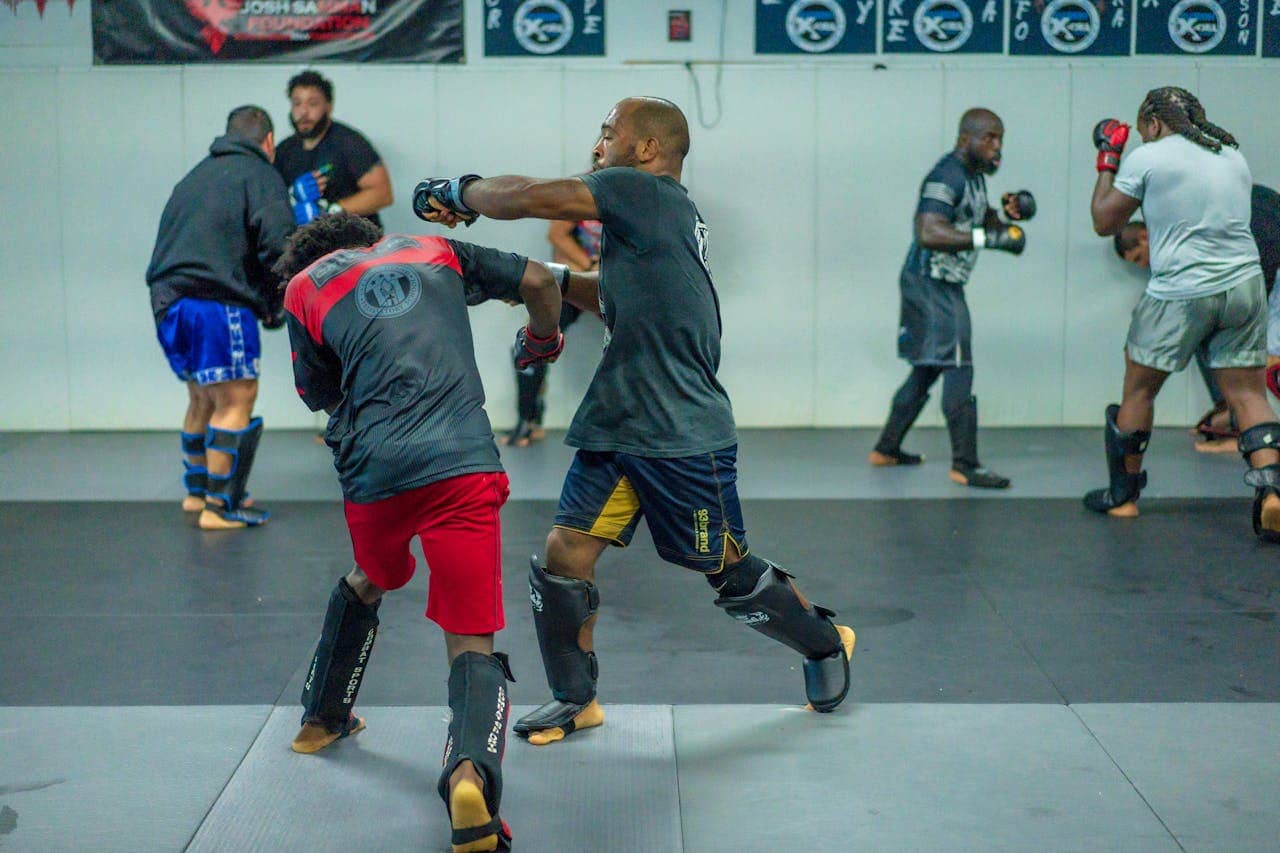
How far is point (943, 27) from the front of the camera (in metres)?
9.10

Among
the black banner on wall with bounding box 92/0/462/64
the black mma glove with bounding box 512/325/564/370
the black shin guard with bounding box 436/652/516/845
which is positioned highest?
the black banner on wall with bounding box 92/0/462/64

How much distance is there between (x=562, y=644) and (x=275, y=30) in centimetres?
599

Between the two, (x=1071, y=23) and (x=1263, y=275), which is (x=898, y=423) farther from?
(x=1071, y=23)

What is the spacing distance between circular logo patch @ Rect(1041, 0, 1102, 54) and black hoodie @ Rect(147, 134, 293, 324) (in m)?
4.86

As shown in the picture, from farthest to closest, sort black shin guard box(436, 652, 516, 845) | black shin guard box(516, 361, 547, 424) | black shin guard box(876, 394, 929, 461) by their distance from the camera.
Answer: black shin guard box(516, 361, 547, 424), black shin guard box(876, 394, 929, 461), black shin guard box(436, 652, 516, 845)

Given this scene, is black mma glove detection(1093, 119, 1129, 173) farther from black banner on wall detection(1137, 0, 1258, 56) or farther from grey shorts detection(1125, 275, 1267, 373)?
black banner on wall detection(1137, 0, 1258, 56)

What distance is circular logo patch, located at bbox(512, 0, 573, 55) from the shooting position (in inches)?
357

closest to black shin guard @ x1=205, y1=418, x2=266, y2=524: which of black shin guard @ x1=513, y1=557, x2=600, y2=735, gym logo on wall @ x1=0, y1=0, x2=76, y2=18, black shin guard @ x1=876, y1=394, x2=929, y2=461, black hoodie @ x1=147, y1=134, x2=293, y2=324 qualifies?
black hoodie @ x1=147, y1=134, x2=293, y2=324

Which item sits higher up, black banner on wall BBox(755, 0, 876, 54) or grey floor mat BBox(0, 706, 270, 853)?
black banner on wall BBox(755, 0, 876, 54)

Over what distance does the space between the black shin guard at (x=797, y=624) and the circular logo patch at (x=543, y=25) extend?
18.0 feet

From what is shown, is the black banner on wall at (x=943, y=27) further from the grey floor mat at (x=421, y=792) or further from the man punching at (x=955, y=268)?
the grey floor mat at (x=421, y=792)

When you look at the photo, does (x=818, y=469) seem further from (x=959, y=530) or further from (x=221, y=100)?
(x=221, y=100)

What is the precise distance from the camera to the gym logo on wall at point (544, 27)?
9.06m

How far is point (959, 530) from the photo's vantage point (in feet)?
22.5
